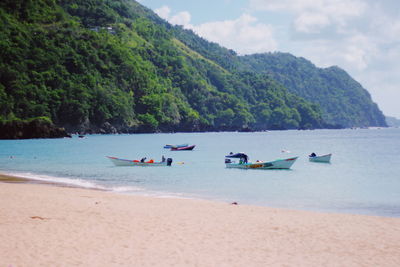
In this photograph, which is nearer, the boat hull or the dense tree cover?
the boat hull

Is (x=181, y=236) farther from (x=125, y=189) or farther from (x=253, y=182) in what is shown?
(x=253, y=182)

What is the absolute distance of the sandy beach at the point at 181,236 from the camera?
1082cm

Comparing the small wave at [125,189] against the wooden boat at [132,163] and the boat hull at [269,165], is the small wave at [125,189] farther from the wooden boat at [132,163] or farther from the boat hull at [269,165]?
the boat hull at [269,165]

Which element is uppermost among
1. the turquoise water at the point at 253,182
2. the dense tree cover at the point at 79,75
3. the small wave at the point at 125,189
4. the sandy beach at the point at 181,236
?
the dense tree cover at the point at 79,75

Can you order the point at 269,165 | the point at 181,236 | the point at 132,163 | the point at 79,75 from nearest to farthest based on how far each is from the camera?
the point at 181,236 < the point at 269,165 < the point at 132,163 < the point at 79,75

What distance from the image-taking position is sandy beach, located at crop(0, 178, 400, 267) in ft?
35.5

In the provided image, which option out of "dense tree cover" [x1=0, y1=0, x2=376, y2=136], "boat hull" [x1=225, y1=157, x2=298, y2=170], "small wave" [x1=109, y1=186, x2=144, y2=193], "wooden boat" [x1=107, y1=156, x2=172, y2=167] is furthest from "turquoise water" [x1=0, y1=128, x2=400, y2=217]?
"dense tree cover" [x1=0, y1=0, x2=376, y2=136]

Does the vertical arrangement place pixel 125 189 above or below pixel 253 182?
below

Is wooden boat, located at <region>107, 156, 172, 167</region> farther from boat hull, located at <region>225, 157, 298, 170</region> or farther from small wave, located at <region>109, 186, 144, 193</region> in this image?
small wave, located at <region>109, 186, 144, 193</region>

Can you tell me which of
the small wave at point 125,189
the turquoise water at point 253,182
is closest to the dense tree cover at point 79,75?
the turquoise water at point 253,182

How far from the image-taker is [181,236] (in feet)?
43.0

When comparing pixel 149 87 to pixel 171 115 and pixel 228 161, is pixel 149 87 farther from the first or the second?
pixel 228 161

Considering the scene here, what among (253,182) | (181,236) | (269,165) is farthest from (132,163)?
(181,236)

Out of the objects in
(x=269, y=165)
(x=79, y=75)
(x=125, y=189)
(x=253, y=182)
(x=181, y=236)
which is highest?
(x=79, y=75)
